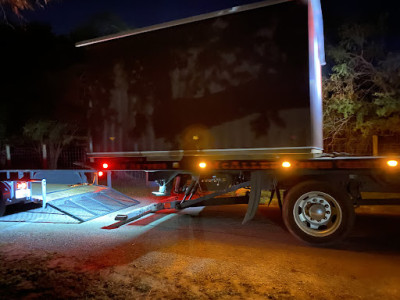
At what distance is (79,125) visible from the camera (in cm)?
1650

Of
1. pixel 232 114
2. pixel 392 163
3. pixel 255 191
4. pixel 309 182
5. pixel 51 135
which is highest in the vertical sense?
pixel 51 135

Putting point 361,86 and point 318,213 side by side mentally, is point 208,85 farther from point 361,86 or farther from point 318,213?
point 361,86

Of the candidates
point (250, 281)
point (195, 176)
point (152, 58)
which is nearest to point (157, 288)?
point (250, 281)

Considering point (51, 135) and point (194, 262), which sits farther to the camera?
point (51, 135)

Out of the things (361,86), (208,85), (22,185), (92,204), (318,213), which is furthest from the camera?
(361,86)

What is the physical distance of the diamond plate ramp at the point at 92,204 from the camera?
7820 mm

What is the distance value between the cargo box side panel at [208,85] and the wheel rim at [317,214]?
103 centimetres

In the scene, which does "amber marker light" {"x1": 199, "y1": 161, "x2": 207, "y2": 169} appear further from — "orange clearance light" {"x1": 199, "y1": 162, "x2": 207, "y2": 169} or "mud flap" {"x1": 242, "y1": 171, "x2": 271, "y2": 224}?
"mud flap" {"x1": 242, "y1": 171, "x2": 271, "y2": 224}

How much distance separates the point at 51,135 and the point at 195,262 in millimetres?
13577

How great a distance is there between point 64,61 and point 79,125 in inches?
137

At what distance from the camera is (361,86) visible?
38.0 feet

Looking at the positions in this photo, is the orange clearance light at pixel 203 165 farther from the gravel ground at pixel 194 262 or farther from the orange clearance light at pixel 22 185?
the orange clearance light at pixel 22 185

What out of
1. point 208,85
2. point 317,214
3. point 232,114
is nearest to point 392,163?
point 317,214

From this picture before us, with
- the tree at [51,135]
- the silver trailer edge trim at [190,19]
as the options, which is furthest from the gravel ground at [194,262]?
the tree at [51,135]
